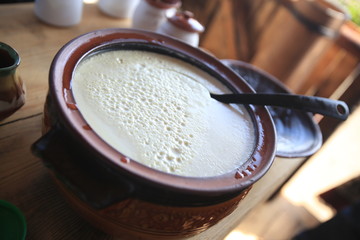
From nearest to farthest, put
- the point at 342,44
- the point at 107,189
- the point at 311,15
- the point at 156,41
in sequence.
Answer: the point at 107,189, the point at 156,41, the point at 311,15, the point at 342,44

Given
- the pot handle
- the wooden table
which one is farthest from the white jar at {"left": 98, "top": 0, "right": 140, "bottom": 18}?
the pot handle

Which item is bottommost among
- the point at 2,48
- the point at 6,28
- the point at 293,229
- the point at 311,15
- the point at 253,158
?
the point at 293,229

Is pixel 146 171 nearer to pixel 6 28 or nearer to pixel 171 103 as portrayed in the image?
pixel 171 103

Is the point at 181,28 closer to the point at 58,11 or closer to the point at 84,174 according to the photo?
the point at 58,11

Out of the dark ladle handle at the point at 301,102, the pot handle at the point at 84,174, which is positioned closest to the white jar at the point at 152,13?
the dark ladle handle at the point at 301,102

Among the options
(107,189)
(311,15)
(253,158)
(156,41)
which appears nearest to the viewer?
(107,189)

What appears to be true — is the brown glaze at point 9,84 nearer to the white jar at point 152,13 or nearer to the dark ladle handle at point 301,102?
the dark ladle handle at point 301,102

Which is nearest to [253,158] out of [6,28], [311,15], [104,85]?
[104,85]
